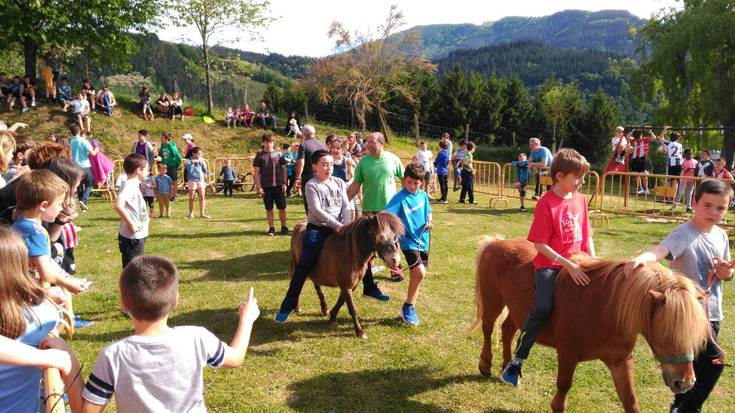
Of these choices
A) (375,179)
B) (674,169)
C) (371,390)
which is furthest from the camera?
(674,169)

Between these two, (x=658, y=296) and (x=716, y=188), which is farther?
(x=716, y=188)

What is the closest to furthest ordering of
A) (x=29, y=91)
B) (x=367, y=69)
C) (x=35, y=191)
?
1. (x=35, y=191)
2. (x=29, y=91)
3. (x=367, y=69)

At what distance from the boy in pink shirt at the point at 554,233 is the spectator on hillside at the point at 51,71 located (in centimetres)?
2555

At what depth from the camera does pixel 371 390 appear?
4156mm

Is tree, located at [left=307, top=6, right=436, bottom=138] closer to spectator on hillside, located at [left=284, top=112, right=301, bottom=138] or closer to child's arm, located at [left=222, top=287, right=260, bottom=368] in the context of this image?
spectator on hillside, located at [left=284, top=112, right=301, bottom=138]

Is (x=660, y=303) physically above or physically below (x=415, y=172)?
below

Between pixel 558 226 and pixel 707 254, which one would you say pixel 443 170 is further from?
pixel 707 254

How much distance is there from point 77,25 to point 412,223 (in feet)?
82.7

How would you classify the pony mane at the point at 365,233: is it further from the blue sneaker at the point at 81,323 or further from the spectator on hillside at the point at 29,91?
the spectator on hillside at the point at 29,91

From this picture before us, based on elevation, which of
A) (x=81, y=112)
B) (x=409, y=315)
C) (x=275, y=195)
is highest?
(x=81, y=112)

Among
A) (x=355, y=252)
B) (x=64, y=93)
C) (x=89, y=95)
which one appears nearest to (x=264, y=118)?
(x=89, y=95)

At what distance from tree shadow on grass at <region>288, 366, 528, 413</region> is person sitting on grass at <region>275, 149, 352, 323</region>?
1.18 m

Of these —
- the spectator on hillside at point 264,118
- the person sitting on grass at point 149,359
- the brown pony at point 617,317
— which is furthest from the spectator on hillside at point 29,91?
the person sitting on grass at point 149,359

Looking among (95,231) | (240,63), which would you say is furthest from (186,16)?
(95,231)
